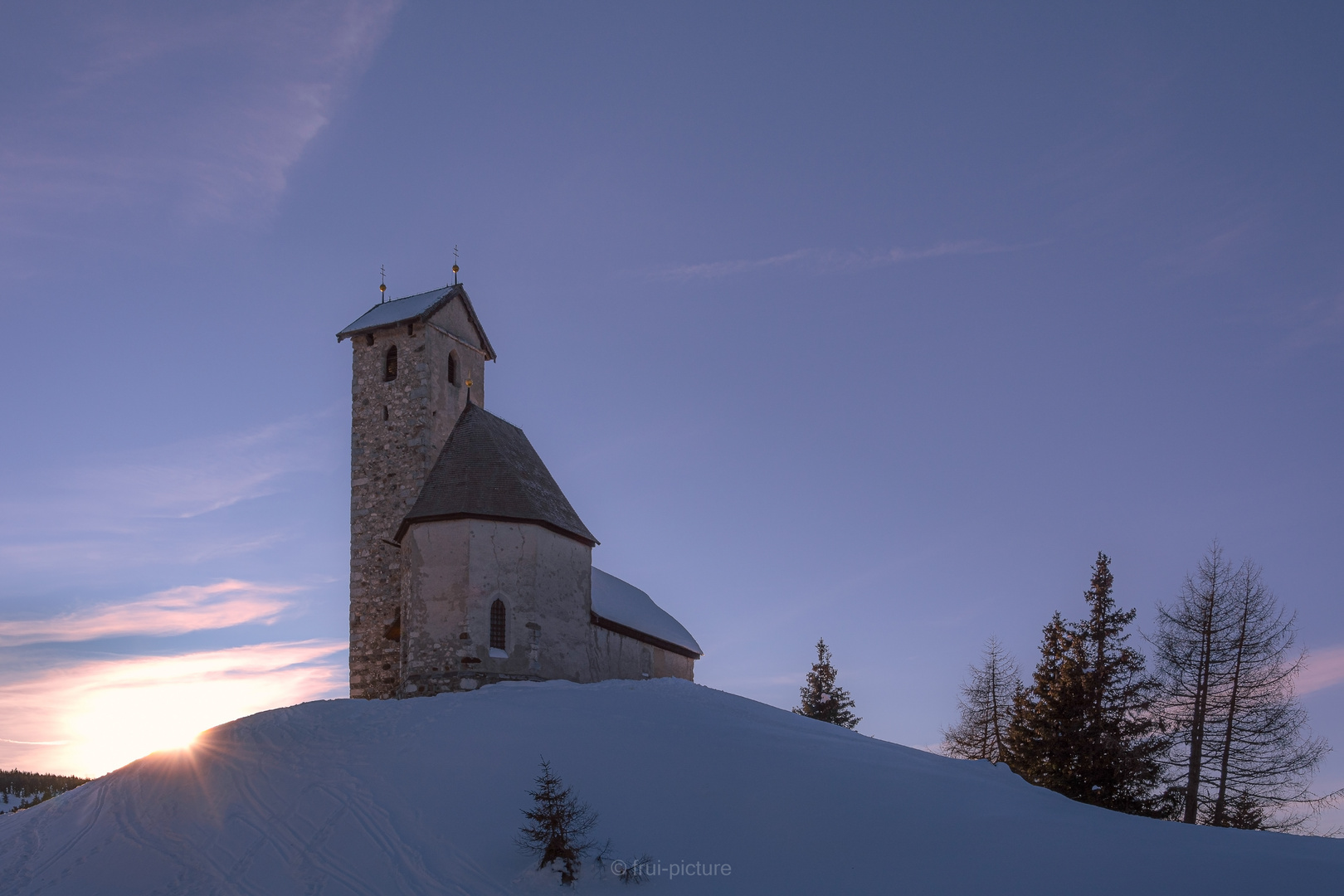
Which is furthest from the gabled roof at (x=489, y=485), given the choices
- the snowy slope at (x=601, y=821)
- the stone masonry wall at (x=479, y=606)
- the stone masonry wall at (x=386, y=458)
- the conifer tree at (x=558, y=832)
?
the conifer tree at (x=558, y=832)

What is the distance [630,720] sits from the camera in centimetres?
2175

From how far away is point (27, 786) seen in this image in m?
40.8

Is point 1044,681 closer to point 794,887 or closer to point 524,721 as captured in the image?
point 524,721

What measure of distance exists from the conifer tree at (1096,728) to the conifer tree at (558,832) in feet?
54.6

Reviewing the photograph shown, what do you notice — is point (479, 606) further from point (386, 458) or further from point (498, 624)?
point (386, 458)

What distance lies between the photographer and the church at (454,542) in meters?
26.7

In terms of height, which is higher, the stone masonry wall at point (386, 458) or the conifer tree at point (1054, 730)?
the stone masonry wall at point (386, 458)

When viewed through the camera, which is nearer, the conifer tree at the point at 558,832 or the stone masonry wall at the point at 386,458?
the conifer tree at the point at 558,832

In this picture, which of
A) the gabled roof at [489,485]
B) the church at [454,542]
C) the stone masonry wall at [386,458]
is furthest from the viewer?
the stone masonry wall at [386,458]

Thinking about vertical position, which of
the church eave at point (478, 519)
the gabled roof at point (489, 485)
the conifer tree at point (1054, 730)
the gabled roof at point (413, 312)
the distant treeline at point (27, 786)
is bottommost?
the distant treeline at point (27, 786)

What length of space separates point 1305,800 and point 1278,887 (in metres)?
16.1

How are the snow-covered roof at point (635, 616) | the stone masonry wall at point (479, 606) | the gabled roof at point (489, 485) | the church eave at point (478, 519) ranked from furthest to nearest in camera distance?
the snow-covered roof at point (635, 616), the gabled roof at point (489, 485), the church eave at point (478, 519), the stone masonry wall at point (479, 606)

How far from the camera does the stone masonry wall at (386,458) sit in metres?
30.8

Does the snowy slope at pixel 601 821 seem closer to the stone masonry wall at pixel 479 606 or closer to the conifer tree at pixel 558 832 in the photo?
the conifer tree at pixel 558 832
